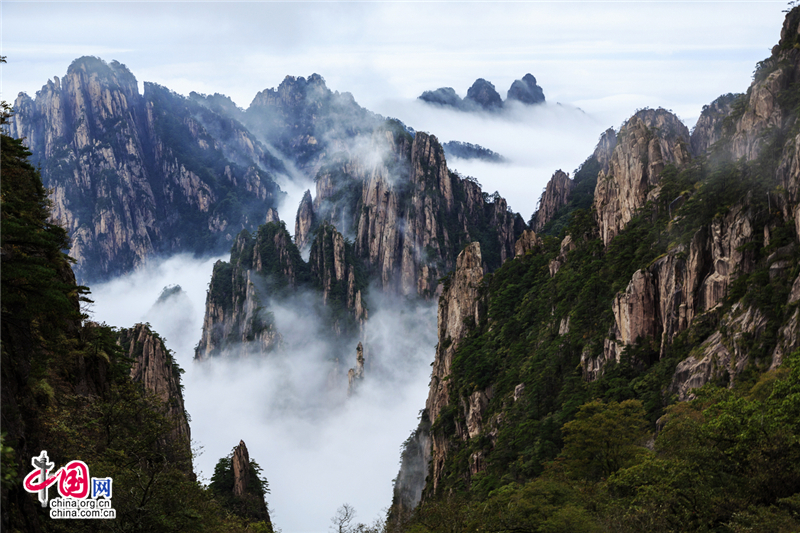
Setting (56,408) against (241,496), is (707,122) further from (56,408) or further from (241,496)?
(56,408)

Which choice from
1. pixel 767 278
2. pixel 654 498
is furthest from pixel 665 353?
pixel 654 498

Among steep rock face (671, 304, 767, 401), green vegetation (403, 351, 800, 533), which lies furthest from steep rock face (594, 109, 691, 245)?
green vegetation (403, 351, 800, 533)

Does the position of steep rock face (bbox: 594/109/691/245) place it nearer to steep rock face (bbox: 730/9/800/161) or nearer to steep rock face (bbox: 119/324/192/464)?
steep rock face (bbox: 730/9/800/161)

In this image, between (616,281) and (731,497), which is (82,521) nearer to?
(731,497)

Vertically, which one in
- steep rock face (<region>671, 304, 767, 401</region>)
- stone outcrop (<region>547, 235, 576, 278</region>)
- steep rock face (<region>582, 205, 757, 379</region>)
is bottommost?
steep rock face (<region>671, 304, 767, 401</region>)

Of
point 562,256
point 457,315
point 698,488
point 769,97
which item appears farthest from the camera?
point 457,315

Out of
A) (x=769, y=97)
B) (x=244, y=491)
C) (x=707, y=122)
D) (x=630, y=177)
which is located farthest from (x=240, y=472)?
(x=707, y=122)

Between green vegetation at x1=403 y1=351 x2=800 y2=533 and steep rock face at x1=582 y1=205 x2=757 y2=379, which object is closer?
green vegetation at x1=403 y1=351 x2=800 y2=533

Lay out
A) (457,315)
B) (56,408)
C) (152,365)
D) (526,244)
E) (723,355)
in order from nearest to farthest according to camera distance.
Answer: (56,408) < (723,355) < (152,365) < (457,315) < (526,244)

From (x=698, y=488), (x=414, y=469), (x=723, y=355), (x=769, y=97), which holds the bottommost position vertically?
(x=414, y=469)
